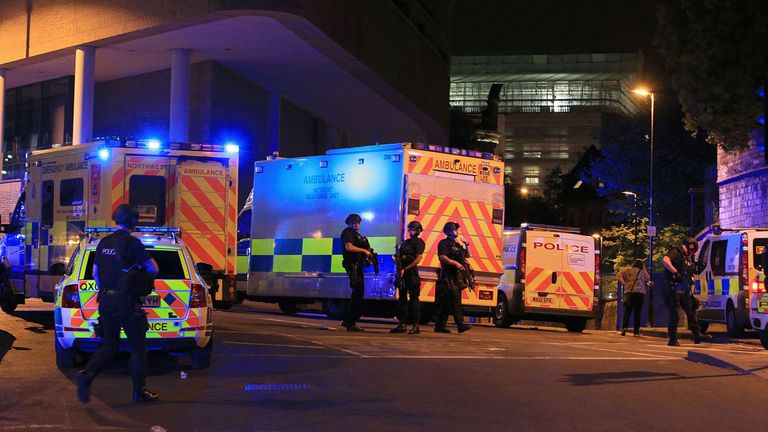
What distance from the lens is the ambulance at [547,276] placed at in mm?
23188

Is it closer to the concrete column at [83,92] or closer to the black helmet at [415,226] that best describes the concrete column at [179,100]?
the concrete column at [83,92]

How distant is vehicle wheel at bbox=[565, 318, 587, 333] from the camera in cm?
2415

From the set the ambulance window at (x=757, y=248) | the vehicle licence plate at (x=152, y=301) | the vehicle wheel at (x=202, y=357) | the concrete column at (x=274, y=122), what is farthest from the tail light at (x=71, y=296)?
the concrete column at (x=274, y=122)

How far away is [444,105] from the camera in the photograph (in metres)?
51.2

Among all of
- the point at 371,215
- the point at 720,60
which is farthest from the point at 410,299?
the point at 720,60

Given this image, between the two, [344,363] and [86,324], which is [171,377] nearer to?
[86,324]

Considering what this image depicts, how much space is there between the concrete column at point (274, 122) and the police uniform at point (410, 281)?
24950mm

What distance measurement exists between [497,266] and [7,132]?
101 ft

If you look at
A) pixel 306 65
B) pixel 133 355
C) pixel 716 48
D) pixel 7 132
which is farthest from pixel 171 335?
pixel 7 132

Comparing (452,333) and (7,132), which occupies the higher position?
(7,132)

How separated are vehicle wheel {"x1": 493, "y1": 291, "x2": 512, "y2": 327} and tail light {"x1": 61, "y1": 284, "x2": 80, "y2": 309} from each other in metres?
13.2

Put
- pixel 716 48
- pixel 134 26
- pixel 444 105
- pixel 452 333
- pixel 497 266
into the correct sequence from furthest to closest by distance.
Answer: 1. pixel 444 105
2. pixel 134 26
3. pixel 716 48
4. pixel 497 266
5. pixel 452 333

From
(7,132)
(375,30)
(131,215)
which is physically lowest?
(131,215)

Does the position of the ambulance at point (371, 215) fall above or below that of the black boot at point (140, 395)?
above
